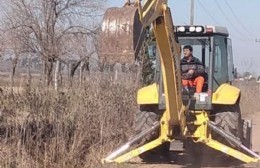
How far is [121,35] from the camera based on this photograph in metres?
8.44

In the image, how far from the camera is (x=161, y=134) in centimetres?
1117

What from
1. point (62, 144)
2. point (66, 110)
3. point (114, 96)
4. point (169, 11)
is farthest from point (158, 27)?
point (114, 96)

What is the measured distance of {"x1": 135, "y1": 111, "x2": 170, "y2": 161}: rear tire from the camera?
11.6m

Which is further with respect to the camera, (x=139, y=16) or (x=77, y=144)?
(x=77, y=144)

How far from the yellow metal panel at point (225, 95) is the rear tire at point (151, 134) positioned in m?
1.21

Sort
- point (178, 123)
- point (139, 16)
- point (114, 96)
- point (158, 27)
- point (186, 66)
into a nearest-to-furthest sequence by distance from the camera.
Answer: point (139, 16) < point (158, 27) < point (178, 123) < point (186, 66) < point (114, 96)

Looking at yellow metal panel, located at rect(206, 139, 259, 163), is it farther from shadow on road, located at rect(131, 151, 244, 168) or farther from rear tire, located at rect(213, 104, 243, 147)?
shadow on road, located at rect(131, 151, 244, 168)

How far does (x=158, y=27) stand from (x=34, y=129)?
3154 millimetres

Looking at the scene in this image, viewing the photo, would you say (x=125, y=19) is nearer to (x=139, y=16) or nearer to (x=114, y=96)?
(x=139, y=16)

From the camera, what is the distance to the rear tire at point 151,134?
1165 cm

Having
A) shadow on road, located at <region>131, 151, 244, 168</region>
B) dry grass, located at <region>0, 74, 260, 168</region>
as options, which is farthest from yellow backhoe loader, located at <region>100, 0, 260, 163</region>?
dry grass, located at <region>0, 74, 260, 168</region>

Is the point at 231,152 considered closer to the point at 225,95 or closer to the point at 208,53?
the point at 225,95

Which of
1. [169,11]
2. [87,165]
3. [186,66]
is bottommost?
[87,165]

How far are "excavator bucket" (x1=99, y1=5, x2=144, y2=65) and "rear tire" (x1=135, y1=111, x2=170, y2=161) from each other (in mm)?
3112
